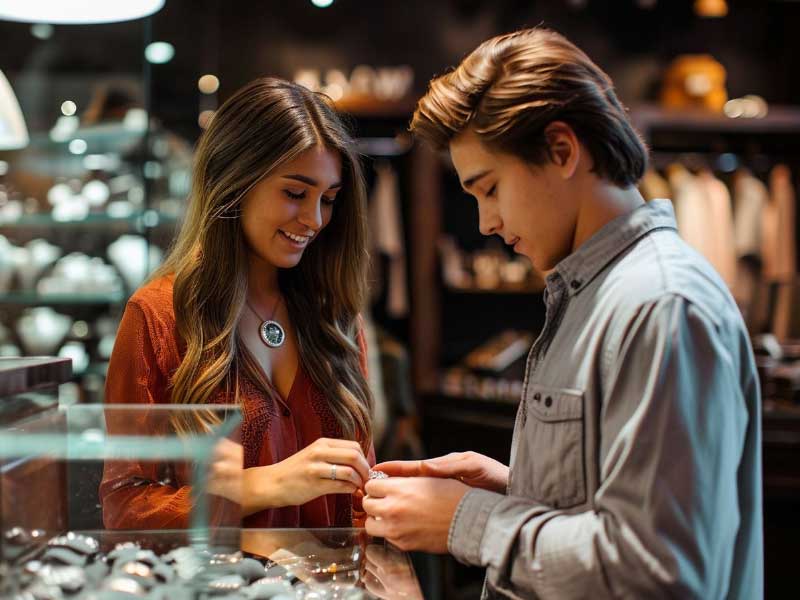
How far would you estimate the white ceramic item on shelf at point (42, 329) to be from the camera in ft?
11.9

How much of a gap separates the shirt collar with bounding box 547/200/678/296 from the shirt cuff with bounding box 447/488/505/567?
337 mm

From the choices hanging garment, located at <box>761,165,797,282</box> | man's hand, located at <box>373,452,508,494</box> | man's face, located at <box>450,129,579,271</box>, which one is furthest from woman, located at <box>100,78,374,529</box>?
hanging garment, located at <box>761,165,797,282</box>

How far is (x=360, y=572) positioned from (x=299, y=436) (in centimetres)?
58

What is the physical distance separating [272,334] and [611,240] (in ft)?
3.13

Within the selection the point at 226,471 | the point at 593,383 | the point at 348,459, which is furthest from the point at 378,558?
the point at 593,383

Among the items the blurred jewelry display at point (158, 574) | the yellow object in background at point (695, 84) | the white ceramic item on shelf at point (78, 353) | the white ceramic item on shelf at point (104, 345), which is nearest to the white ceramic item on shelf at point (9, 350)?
the white ceramic item on shelf at point (78, 353)

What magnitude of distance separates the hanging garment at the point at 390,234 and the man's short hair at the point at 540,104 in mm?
4370

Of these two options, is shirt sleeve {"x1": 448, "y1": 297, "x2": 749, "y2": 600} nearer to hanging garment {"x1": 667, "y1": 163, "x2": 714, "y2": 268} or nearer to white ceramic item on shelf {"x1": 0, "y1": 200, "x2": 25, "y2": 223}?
white ceramic item on shelf {"x1": 0, "y1": 200, "x2": 25, "y2": 223}

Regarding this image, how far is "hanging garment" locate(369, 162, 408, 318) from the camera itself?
567cm

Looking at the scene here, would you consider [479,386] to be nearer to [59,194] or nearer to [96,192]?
[96,192]

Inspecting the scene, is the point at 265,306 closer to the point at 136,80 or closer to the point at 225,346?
the point at 225,346

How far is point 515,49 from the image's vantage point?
1.25m

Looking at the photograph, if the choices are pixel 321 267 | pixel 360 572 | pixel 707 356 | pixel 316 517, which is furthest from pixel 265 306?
pixel 707 356

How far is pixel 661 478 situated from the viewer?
1020 millimetres
